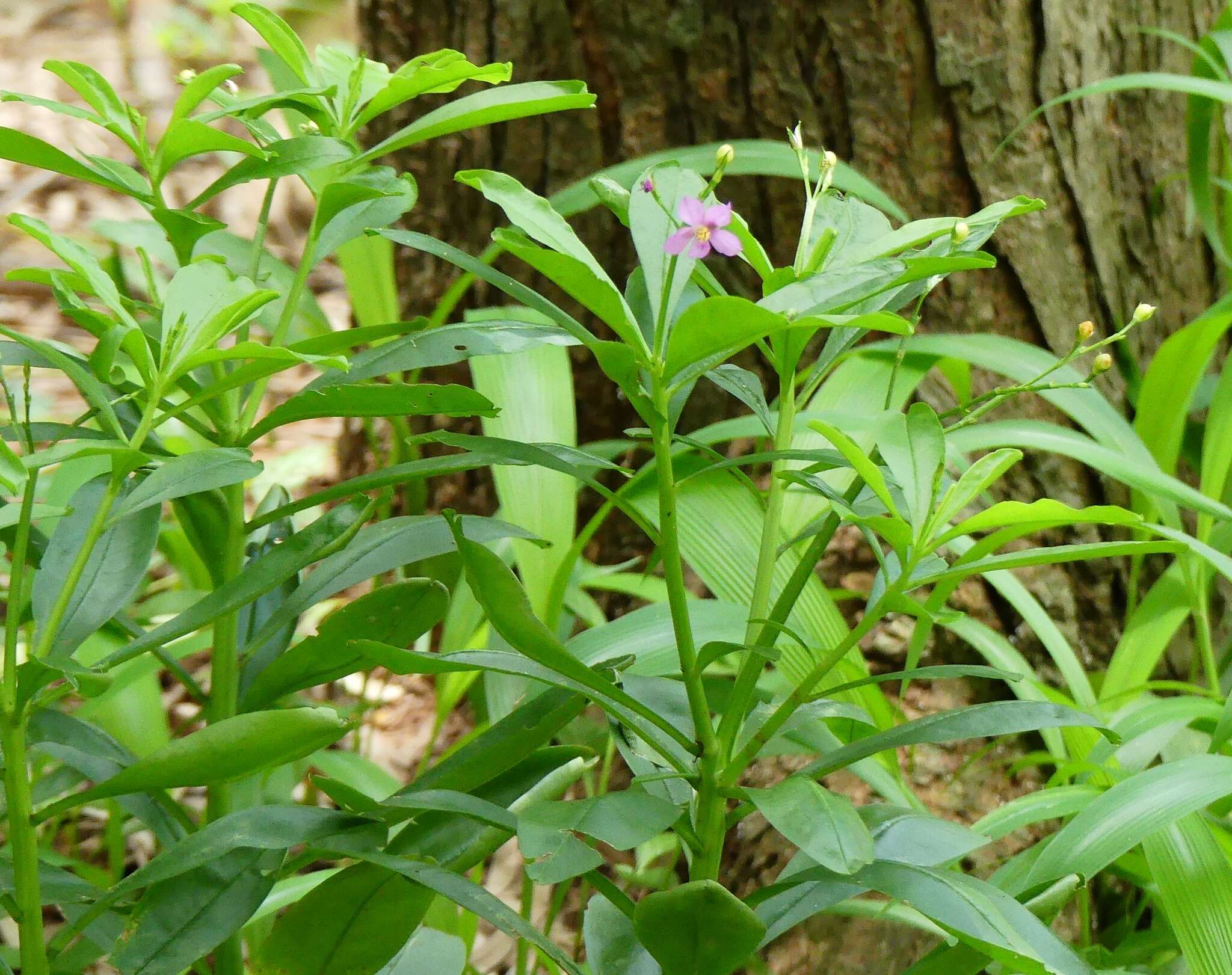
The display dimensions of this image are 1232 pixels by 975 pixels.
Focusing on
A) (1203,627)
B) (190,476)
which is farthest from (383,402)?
(1203,627)

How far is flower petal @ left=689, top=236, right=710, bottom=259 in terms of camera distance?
42 cm

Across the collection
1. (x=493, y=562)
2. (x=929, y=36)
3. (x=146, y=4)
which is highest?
(x=146, y=4)

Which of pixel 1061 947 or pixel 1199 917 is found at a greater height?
pixel 1061 947

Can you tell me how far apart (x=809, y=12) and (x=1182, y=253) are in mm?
540

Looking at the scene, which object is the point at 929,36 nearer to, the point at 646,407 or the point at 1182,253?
the point at 1182,253

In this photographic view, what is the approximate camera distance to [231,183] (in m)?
0.51

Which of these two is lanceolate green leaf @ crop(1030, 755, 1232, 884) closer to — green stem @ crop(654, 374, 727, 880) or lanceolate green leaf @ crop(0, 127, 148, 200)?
green stem @ crop(654, 374, 727, 880)

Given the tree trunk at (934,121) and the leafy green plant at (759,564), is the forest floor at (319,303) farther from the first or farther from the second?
the leafy green plant at (759,564)

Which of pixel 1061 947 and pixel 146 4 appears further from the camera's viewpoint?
pixel 146 4

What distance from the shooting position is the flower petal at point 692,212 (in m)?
0.42

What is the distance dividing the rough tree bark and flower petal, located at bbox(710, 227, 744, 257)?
71 cm

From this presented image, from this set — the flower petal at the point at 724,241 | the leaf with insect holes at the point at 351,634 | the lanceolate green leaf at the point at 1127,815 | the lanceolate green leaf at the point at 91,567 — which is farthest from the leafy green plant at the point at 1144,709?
the lanceolate green leaf at the point at 91,567

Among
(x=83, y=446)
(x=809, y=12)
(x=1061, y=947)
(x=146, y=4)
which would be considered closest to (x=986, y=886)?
(x=1061, y=947)

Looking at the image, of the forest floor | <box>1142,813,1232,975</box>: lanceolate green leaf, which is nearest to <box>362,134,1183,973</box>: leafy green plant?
<box>1142,813,1232,975</box>: lanceolate green leaf
